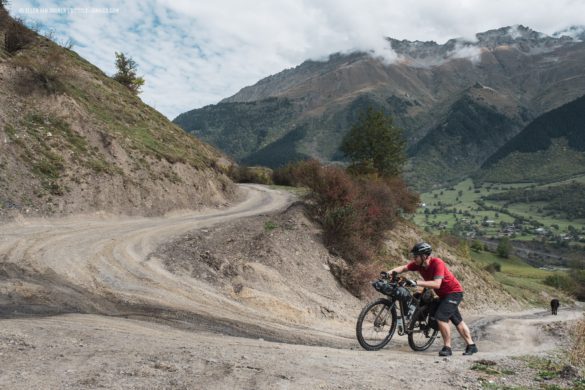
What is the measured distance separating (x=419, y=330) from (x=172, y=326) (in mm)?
5862

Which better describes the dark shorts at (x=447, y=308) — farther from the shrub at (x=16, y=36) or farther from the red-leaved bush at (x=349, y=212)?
the shrub at (x=16, y=36)

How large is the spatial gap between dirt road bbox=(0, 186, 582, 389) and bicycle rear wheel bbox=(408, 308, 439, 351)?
0.32 meters

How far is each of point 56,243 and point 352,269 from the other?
11841 millimetres

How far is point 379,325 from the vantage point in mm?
9234

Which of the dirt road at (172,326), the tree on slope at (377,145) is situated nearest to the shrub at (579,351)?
the dirt road at (172,326)

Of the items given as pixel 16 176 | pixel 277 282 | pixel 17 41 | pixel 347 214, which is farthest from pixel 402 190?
→ pixel 17 41

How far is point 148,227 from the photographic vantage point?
19.0m

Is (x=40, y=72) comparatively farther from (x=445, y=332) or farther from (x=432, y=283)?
(x=445, y=332)

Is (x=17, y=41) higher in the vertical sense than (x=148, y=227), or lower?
higher

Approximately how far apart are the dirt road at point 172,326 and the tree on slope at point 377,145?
792 inches

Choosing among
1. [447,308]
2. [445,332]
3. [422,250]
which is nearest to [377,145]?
[422,250]

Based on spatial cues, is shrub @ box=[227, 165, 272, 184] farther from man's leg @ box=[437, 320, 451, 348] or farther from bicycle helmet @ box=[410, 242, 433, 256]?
man's leg @ box=[437, 320, 451, 348]

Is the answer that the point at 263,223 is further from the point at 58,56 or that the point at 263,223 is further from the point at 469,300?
the point at 58,56

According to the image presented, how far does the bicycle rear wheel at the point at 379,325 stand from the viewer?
9117 mm
